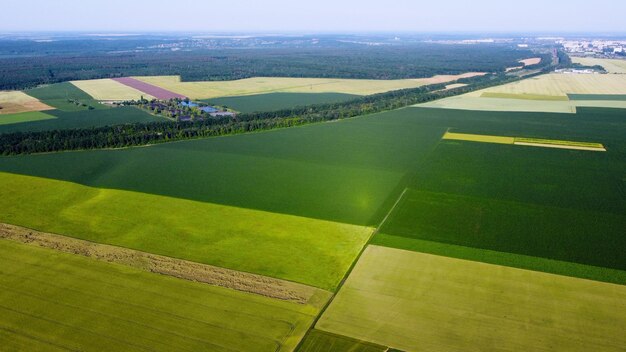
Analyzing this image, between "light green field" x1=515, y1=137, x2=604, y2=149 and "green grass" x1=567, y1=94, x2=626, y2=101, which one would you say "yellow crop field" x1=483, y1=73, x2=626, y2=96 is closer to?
"green grass" x1=567, y1=94, x2=626, y2=101

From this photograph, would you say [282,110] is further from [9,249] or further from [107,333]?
[107,333]

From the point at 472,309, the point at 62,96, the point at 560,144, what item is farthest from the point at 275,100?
the point at 472,309

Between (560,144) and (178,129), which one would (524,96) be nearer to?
(560,144)

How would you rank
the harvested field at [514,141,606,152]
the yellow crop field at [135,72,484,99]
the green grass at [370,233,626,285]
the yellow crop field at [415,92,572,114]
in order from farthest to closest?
the yellow crop field at [135,72,484,99], the yellow crop field at [415,92,572,114], the harvested field at [514,141,606,152], the green grass at [370,233,626,285]

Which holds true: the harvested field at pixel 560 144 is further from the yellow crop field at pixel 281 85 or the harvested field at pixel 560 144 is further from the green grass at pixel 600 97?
the yellow crop field at pixel 281 85

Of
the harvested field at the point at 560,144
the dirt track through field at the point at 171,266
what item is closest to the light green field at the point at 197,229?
the dirt track through field at the point at 171,266

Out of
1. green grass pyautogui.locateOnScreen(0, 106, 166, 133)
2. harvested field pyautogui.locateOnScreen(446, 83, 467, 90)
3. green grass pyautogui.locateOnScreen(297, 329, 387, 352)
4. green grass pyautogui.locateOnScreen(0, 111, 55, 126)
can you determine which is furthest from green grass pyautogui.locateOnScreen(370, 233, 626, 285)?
harvested field pyautogui.locateOnScreen(446, 83, 467, 90)
